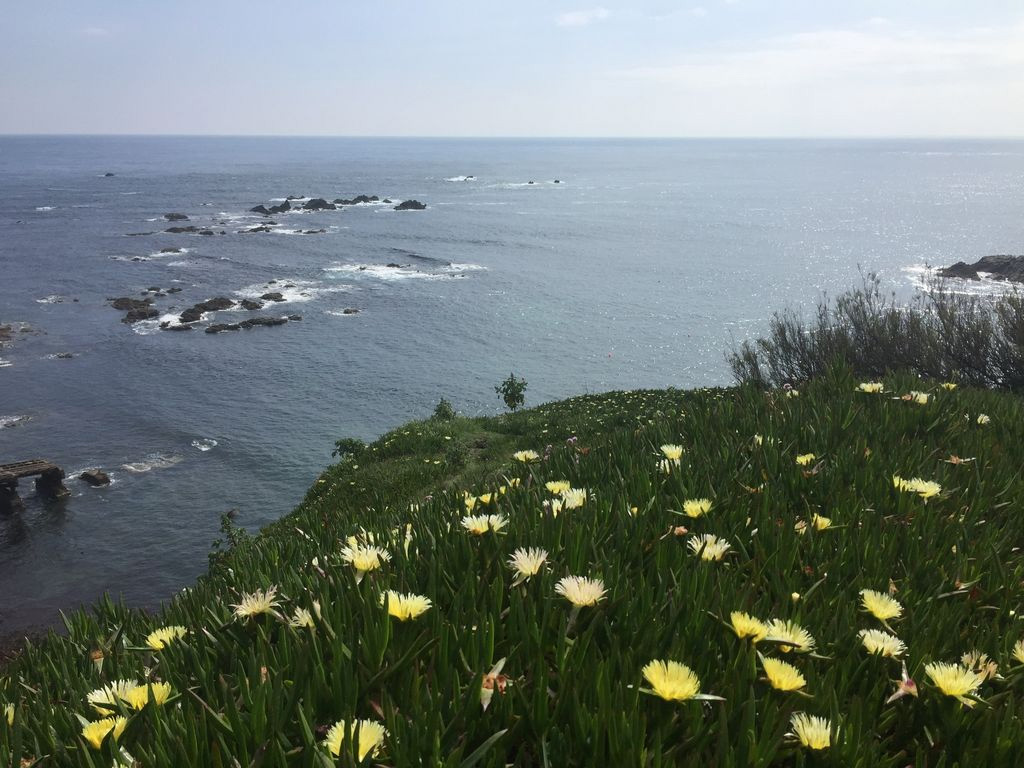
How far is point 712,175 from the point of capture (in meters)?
164

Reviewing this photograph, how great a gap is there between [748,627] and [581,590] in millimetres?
373

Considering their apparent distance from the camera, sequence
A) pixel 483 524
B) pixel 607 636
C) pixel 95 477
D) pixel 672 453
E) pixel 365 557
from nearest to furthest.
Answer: pixel 607 636 → pixel 365 557 → pixel 483 524 → pixel 672 453 → pixel 95 477

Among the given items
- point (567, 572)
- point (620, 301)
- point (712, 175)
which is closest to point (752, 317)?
point (620, 301)

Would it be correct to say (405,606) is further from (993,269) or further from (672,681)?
(993,269)

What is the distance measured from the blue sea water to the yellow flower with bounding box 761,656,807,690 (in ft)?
68.9

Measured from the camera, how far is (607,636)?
5.75ft

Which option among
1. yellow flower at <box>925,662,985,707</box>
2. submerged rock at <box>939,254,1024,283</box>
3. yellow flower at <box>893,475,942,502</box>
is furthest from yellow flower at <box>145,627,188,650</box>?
submerged rock at <box>939,254,1024,283</box>

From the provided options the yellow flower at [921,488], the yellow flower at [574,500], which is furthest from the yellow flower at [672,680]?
the yellow flower at [921,488]

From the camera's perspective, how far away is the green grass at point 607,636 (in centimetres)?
140

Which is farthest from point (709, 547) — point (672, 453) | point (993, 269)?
point (993, 269)

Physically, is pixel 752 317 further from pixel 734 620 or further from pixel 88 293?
pixel 734 620

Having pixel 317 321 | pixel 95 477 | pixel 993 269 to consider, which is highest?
pixel 993 269

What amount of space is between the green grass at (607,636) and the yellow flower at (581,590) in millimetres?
36

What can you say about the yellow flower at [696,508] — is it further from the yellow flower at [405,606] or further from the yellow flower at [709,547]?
the yellow flower at [405,606]
